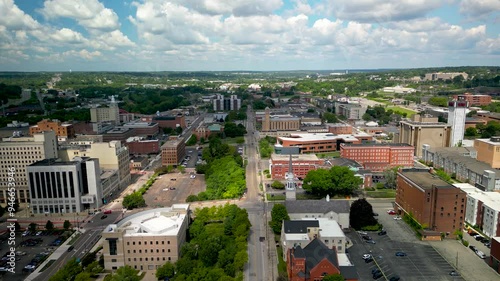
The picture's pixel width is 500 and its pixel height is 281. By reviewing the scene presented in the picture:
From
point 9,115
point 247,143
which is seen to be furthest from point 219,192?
point 9,115

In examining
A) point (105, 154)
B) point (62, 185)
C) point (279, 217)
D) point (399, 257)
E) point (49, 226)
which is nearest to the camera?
point (399, 257)

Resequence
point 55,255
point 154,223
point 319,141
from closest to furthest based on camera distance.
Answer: point 55,255 < point 154,223 < point 319,141

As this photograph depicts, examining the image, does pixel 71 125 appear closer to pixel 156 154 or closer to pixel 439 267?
pixel 156 154

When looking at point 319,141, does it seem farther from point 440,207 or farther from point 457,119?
point 440,207

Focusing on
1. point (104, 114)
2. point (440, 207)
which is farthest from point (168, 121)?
point (440, 207)

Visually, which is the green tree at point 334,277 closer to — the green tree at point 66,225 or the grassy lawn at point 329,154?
the green tree at point 66,225

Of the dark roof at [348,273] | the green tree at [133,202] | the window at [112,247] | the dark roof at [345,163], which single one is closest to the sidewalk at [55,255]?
the window at [112,247]
